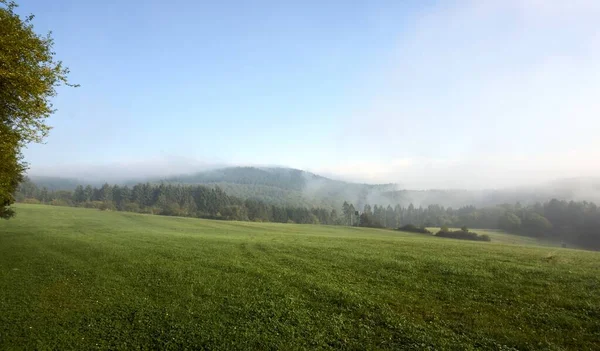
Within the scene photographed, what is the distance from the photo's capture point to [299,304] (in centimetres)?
1695

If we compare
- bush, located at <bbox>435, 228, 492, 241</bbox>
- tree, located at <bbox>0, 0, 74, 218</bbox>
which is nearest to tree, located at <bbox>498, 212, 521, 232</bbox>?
bush, located at <bbox>435, 228, 492, 241</bbox>

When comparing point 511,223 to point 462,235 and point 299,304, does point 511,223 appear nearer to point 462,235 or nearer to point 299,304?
point 462,235

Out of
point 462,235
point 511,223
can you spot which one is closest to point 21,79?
point 462,235

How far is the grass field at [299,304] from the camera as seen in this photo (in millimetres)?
13047

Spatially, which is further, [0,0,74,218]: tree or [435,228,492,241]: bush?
[435,228,492,241]: bush

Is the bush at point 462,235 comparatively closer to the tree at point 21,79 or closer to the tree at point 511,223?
the tree at point 511,223

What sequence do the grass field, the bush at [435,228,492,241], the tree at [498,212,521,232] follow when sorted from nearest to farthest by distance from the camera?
the grass field < the bush at [435,228,492,241] < the tree at [498,212,521,232]

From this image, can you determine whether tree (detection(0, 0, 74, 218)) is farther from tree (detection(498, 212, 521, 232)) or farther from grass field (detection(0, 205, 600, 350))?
tree (detection(498, 212, 521, 232))

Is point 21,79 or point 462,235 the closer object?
point 21,79

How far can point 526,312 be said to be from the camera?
49.8ft

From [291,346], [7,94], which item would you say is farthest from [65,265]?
[291,346]

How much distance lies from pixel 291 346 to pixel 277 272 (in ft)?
37.6

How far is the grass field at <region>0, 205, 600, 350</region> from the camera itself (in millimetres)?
13047

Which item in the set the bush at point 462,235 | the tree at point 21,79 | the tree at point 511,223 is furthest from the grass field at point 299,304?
the tree at point 511,223
